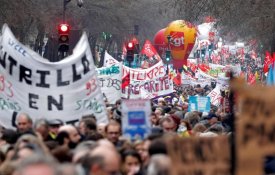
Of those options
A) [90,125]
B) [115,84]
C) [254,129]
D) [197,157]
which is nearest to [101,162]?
[197,157]

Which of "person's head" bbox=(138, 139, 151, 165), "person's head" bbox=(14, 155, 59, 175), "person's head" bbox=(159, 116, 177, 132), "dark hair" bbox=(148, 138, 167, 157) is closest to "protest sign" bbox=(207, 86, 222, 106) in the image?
"person's head" bbox=(159, 116, 177, 132)

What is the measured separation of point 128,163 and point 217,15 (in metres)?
21.4

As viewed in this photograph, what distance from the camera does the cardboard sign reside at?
5977 mm

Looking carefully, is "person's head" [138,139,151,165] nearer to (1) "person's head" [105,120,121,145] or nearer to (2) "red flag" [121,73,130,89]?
(1) "person's head" [105,120,121,145]

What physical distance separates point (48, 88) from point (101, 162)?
6620 mm

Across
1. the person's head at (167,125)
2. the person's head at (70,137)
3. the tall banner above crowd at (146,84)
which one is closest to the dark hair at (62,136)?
the person's head at (70,137)

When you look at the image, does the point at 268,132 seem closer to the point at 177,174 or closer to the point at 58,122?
the point at 177,174

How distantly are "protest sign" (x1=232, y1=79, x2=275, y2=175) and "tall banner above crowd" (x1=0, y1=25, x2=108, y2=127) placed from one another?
25.0ft

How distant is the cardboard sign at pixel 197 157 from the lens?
5977mm

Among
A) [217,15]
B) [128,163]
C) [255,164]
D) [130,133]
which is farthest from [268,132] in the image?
[217,15]

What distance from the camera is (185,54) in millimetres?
65500

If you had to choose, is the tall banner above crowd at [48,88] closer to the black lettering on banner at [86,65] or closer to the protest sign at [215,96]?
the black lettering on banner at [86,65]

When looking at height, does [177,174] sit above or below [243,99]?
below

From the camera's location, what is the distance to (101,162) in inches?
270
